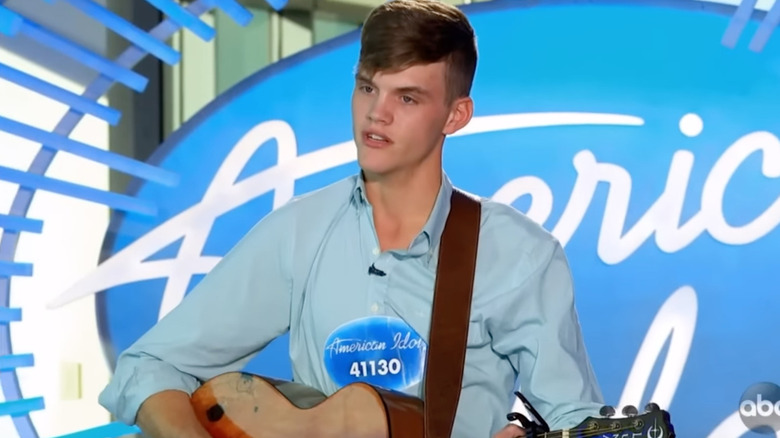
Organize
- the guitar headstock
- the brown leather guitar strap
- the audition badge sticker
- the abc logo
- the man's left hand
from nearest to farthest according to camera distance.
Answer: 1. the guitar headstock
2. the man's left hand
3. the brown leather guitar strap
4. the audition badge sticker
5. the abc logo

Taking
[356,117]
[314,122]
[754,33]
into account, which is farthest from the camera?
[314,122]

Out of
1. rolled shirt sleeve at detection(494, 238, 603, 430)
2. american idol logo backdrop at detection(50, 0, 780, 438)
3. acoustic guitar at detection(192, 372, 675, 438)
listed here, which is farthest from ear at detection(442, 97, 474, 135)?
american idol logo backdrop at detection(50, 0, 780, 438)

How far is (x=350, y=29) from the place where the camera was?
378 centimetres

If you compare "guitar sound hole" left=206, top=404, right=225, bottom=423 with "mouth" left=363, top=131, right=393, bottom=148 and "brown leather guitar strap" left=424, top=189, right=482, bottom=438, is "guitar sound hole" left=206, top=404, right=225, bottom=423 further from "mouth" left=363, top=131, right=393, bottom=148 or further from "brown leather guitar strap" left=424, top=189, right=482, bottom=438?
"mouth" left=363, top=131, right=393, bottom=148

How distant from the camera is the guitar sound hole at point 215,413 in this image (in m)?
2.19

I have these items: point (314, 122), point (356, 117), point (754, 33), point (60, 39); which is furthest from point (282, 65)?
point (356, 117)

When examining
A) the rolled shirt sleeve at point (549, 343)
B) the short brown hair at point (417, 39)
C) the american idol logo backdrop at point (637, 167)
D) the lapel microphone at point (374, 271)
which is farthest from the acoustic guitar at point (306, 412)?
the american idol logo backdrop at point (637, 167)

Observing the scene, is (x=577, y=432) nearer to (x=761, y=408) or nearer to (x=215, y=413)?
(x=215, y=413)

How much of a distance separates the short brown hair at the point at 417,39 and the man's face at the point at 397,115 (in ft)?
0.06

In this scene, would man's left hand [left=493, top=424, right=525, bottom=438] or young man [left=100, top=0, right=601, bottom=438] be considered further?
young man [left=100, top=0, right=601, bottom=438]

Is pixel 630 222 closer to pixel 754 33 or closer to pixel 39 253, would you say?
pixel 754 33

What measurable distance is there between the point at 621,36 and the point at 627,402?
3.38ft

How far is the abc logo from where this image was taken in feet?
10.8

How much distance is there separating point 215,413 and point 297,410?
0.16 meters
